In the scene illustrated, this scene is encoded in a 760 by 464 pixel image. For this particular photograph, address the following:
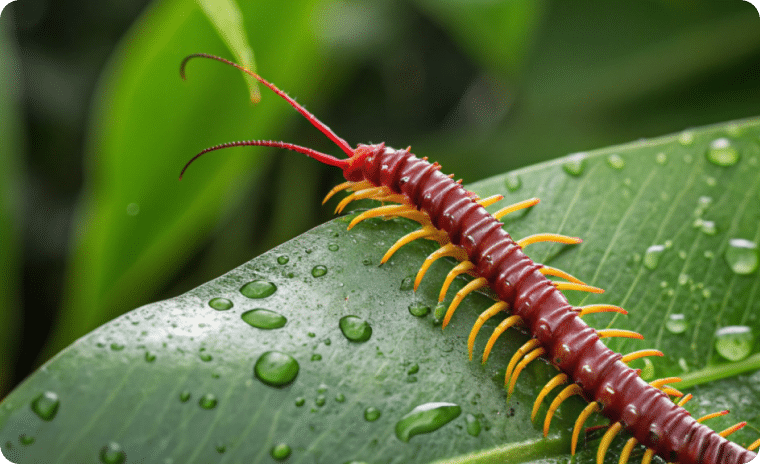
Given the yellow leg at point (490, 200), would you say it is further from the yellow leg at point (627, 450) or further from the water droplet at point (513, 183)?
the yellow leg at point (627, 450)

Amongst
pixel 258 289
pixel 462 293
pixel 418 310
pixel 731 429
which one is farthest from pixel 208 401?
pixel 731 429

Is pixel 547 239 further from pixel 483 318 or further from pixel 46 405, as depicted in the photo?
pixel 46 405

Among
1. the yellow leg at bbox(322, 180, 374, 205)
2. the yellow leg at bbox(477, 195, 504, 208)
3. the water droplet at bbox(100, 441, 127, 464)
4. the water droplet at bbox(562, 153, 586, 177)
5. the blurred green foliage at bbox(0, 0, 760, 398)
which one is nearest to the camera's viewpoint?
the water droplet at bbox(100, 441, 127, 464)

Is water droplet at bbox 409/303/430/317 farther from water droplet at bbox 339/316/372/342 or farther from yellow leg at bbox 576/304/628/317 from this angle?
yellow leg at bbox 576/304/628/317

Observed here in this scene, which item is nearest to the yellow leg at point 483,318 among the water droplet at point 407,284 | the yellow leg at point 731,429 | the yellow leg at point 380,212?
the water droplet at point 407,284

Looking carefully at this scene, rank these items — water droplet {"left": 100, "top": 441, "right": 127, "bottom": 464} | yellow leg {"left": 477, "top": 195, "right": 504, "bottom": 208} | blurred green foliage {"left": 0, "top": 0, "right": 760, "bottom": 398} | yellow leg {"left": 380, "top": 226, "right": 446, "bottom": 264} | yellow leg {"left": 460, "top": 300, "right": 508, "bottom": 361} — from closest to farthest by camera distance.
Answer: water droplet {"left": 100, "top": 441, "right": 127, "bottom": 464}, yellow leg {"left": 460, "top": 300, "right": 508, "bottom": 361}, yellow leg {"left": 380, "top": 226, "right": 446, "bottom": 264}, yellow leg {"left": 477, "top": 195, "right": 504, "bottom": 208}, blurred green foliage {"left": 0, "top": 0, "right": 760, "bottom": 398}

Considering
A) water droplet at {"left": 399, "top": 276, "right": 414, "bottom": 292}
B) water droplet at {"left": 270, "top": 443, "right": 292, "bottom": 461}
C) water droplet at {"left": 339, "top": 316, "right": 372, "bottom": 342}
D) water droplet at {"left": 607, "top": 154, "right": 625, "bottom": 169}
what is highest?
water droplet at {"left": 607, "top": 154, "right": 625, "bottom": 169}

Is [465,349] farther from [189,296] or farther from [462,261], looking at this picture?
[189,296]

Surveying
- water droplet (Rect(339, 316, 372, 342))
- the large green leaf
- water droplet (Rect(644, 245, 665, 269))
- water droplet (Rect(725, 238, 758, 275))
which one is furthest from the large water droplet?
water droplet (Rect(725, 238, 758, 275))
